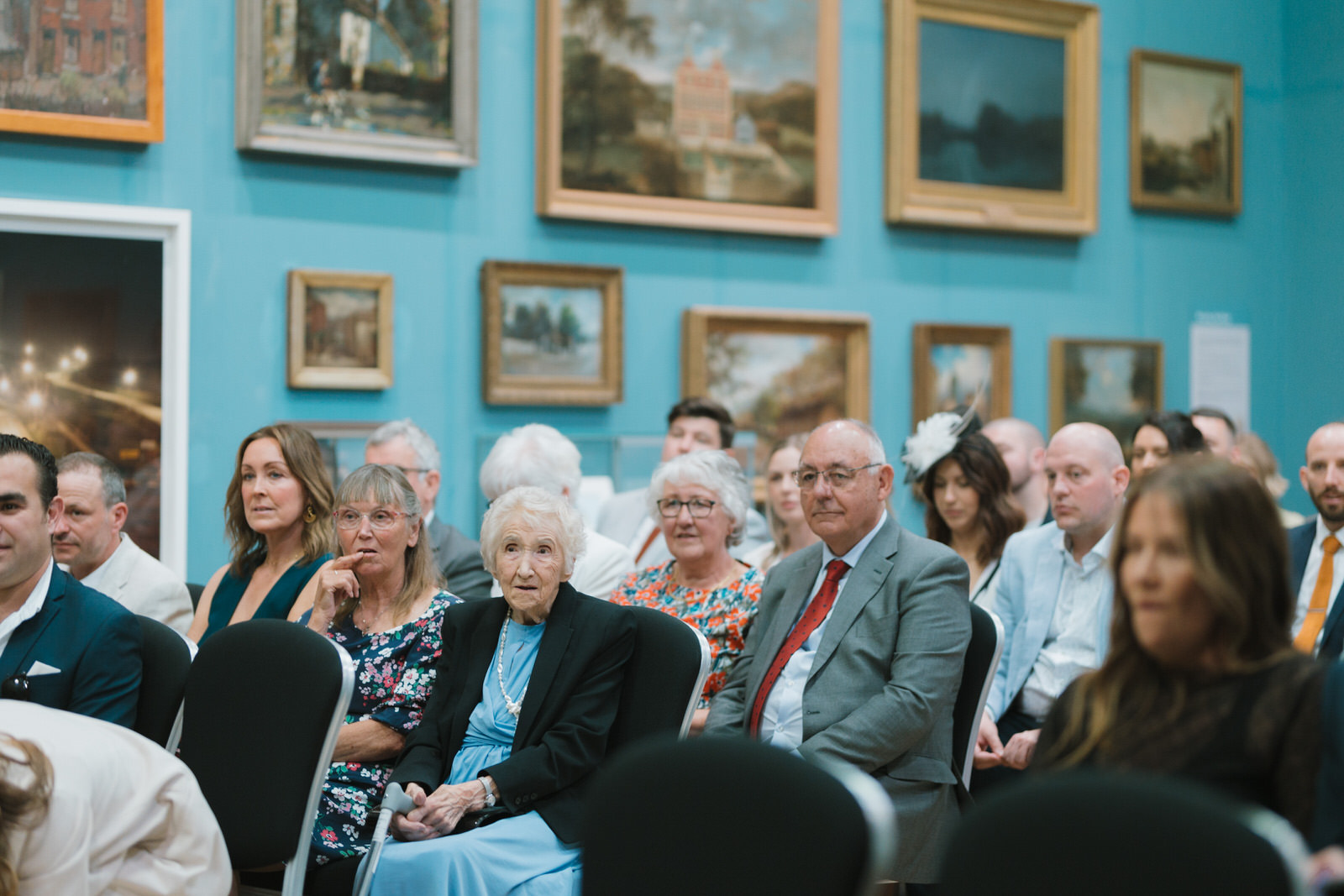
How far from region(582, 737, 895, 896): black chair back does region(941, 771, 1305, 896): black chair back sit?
245mm

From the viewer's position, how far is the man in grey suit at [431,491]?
5.30 m

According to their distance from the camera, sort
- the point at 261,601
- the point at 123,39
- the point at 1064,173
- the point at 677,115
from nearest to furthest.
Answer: the point at 261,601 < the point at 123,39 < the point at 677,115 < the point at 1064,173

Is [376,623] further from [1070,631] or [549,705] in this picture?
[1070,631]

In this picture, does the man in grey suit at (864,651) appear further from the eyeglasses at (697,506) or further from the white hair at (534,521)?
the white hair at (534,521)

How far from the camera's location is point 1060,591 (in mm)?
4750

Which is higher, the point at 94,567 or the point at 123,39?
the point at 123,39

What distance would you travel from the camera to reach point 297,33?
6289 mm

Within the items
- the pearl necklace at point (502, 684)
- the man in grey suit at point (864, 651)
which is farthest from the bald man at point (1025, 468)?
the pearl necklace at point (502, 684)

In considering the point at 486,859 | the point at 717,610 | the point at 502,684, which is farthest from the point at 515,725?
the point at 717,610

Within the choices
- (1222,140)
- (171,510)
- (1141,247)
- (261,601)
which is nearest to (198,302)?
(171,510)

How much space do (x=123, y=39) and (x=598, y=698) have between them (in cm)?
418

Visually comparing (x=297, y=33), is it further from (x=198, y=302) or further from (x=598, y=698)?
(x=598, y=698)

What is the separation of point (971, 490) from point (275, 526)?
8.80 ft

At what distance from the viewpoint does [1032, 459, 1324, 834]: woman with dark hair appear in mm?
2131
